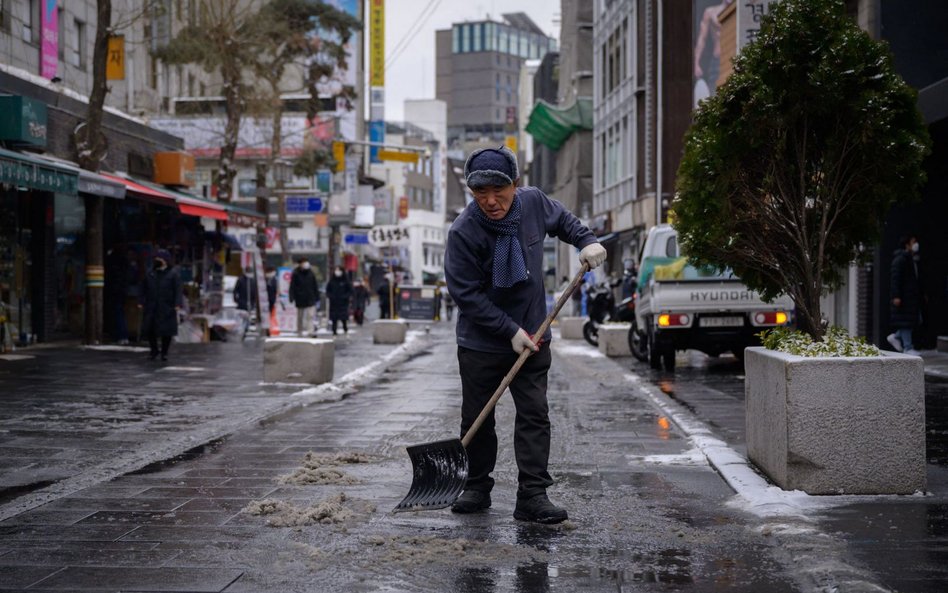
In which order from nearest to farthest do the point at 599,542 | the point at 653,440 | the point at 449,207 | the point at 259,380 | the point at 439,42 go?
1. the point at 599,542
2. the point at 653,440
3. the point at 259,380
4. the point at 449,207
5. the point at 439,42

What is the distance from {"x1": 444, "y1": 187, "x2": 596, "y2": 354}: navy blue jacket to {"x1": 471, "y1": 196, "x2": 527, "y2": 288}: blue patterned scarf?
39 mm

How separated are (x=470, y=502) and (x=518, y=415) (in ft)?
1.62

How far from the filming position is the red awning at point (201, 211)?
2352cm

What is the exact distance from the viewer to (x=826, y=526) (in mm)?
5414

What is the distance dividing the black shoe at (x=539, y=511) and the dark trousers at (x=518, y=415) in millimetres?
38

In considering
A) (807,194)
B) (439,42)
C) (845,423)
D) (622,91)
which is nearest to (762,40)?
(807,194)

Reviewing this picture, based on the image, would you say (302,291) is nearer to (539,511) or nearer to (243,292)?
(243,292)

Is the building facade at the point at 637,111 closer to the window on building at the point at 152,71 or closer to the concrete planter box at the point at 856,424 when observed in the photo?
the window on building at the point at 152,71

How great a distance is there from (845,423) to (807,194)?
5.74 ft

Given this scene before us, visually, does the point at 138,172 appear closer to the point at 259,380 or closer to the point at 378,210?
the point at 259,380

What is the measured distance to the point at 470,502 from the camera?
5980mm

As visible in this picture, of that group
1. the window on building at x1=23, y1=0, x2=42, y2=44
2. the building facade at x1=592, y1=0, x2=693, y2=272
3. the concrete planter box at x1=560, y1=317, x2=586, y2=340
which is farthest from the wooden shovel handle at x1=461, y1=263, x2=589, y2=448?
the building facade at x1=592, y1=0, x2=693, y2=272

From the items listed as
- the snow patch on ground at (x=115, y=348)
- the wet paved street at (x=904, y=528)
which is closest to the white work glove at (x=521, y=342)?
the wet paved street at (x=904, y=528)

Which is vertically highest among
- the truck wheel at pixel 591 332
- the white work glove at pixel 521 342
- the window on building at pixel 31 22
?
the window on building at pixel 31 22
